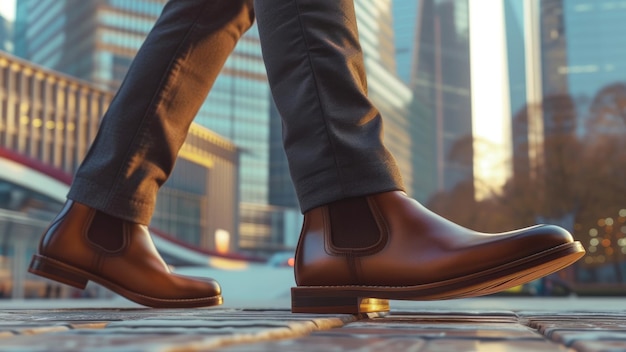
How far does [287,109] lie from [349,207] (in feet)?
0.57

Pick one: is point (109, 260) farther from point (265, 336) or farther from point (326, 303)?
point (265, 336)

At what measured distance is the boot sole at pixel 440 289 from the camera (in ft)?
3.19

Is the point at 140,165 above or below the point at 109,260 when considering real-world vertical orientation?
above

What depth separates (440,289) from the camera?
3.33 ft

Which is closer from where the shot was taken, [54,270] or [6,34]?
[54,270]

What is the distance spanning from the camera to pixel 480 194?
84.6 feet

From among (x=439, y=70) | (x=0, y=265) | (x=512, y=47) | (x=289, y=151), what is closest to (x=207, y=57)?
(x=289, y=151)

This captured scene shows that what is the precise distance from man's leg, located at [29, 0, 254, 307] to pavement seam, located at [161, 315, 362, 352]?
746mm

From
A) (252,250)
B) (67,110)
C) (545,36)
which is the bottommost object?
(252,250)

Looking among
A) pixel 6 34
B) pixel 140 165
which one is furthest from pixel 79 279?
pixel 6 34

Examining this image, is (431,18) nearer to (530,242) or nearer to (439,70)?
(439,70)

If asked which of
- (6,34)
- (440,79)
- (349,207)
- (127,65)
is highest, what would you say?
(6,34)

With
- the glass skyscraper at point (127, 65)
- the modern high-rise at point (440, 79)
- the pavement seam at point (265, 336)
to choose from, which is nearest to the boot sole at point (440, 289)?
the pavement seam at point (265, 336)

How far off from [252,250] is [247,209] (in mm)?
3233
